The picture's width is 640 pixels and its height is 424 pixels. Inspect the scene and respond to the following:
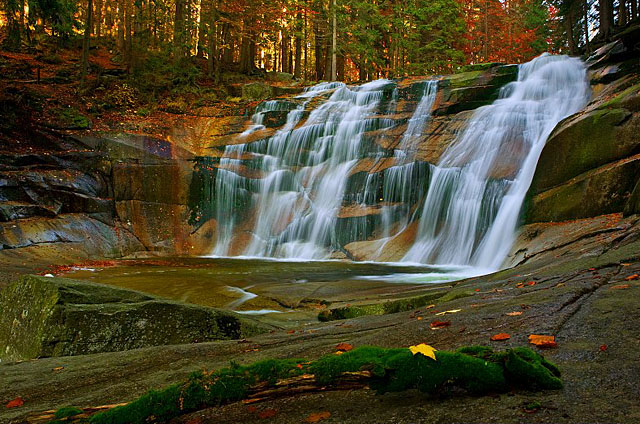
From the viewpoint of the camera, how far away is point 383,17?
2788 centimetres

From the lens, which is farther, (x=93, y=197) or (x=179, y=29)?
(x=179, y=29)

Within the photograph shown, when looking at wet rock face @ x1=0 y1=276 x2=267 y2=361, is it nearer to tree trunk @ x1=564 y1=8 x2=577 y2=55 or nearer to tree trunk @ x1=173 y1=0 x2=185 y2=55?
tree trunk @ x1=173 y1=0 x2=185 y2=55

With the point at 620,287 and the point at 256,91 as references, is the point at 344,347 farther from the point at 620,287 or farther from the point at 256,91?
the point at 256,91

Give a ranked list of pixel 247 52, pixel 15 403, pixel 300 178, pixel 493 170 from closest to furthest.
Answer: pixel 15 403 → pixel 493 170 → pixel 300 178 → pixel 247 52

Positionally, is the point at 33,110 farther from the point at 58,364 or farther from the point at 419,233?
the point at 58,364

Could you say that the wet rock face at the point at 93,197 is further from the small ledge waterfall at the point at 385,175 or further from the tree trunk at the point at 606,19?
the tree trunk at the point at 606,19

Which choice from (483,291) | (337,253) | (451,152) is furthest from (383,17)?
(483,291)

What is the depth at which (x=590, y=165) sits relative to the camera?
29.6 feet

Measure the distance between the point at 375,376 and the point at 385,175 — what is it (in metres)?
13.3

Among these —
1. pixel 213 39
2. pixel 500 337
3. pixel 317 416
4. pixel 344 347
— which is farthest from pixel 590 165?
pixel 213 39

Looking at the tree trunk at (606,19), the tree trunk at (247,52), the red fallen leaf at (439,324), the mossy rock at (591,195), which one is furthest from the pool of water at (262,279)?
the tree trunk at (247,52)

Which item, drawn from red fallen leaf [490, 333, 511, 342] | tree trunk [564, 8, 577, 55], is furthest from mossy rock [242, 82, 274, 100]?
red fallen leaf [490, 333, 511, 342]

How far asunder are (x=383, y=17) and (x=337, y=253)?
19539 millimetres

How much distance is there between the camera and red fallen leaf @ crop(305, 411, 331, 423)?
6.09ft
